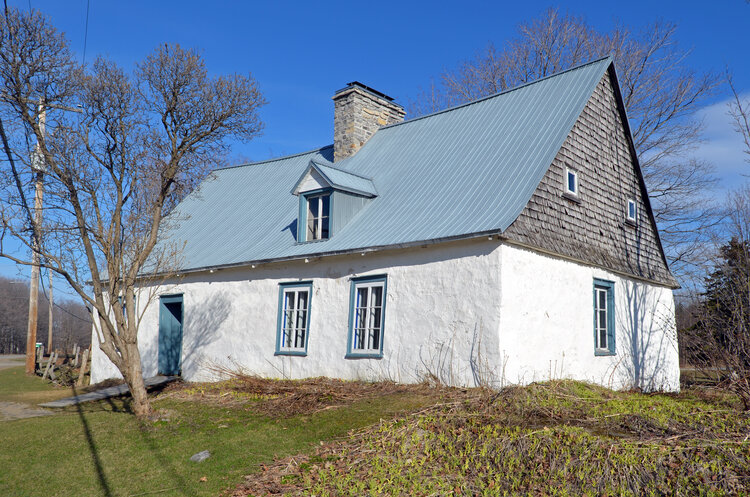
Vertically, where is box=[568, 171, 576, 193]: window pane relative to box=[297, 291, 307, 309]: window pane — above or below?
above

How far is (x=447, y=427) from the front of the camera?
827 centimetres

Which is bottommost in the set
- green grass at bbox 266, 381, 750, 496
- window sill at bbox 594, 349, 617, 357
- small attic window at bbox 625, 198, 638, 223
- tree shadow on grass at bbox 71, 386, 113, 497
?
tree shadow on grass at bbox 71, 386, 113, 497

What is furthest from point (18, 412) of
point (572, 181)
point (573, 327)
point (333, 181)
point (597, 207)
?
point (597, 207)

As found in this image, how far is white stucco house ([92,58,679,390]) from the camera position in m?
11.0

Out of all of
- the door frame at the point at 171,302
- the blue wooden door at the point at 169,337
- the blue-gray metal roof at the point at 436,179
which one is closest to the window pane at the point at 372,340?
the blue-gray metal roof at the point at 436,179

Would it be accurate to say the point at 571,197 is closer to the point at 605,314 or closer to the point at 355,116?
the point at 605,314

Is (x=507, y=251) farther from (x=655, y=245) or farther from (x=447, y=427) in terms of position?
(x=655, y=245)

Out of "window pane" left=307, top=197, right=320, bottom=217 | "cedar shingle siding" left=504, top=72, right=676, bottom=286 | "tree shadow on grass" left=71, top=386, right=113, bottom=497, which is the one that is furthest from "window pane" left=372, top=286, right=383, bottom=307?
"tree shadow on grass" left=71, top=386, right=113, bottom=497

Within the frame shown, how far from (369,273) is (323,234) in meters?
2.24

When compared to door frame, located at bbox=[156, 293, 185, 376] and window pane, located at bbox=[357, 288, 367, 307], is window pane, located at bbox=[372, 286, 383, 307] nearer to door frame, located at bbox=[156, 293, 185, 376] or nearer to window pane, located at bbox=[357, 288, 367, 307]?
window pane, located at bbox=[357, 288, 367, 307]

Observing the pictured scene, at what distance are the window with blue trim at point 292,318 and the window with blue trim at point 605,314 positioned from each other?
6439 mm

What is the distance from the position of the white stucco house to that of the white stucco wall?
4 centimetres

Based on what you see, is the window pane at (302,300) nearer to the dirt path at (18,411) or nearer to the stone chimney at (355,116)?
the stone chimney at (355,116)

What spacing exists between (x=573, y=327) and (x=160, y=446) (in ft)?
26.4
